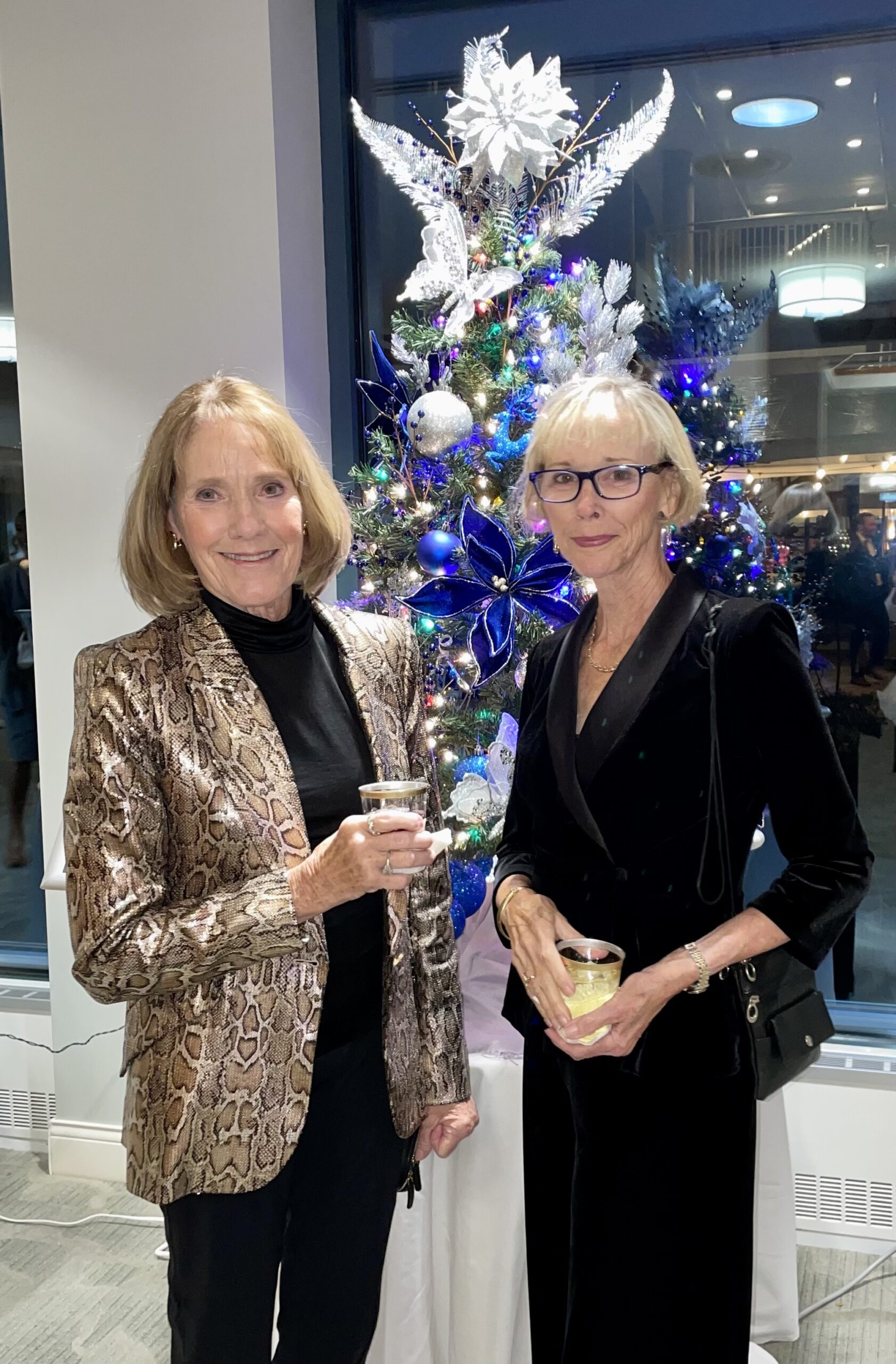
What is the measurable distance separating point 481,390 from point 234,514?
96 cm

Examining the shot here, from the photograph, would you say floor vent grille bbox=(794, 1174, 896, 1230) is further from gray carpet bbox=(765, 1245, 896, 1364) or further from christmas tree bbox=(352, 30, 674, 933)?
christmas tree bbox=(352, 30, 674, 933)

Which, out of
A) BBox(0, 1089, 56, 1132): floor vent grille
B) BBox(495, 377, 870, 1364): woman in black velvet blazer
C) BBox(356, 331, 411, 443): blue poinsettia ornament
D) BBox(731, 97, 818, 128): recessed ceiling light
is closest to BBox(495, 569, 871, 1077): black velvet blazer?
BBox(495, 377, 870, 1364): woman in black velvet blazer

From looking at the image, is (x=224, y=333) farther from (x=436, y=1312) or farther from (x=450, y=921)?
(x=436, y=1312)

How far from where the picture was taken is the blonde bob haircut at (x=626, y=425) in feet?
4.76

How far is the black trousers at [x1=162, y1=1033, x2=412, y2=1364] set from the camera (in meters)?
1.31

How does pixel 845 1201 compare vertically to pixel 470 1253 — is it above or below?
below

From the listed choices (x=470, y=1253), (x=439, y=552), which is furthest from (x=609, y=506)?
(x=470, y=1253)

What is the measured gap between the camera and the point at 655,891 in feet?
4.58

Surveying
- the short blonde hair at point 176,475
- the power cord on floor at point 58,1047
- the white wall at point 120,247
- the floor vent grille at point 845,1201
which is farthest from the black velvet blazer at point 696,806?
the power cord on floor at point 58,1047

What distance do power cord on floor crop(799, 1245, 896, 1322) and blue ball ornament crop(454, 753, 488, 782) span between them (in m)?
1.42

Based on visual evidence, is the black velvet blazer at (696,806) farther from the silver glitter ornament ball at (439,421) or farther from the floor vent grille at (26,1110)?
the floor vent grille at (26,1110)

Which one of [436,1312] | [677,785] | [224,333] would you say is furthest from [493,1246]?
[224,333]

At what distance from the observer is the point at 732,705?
1.36 metres

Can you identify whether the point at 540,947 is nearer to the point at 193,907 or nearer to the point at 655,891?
the point at 655,891
